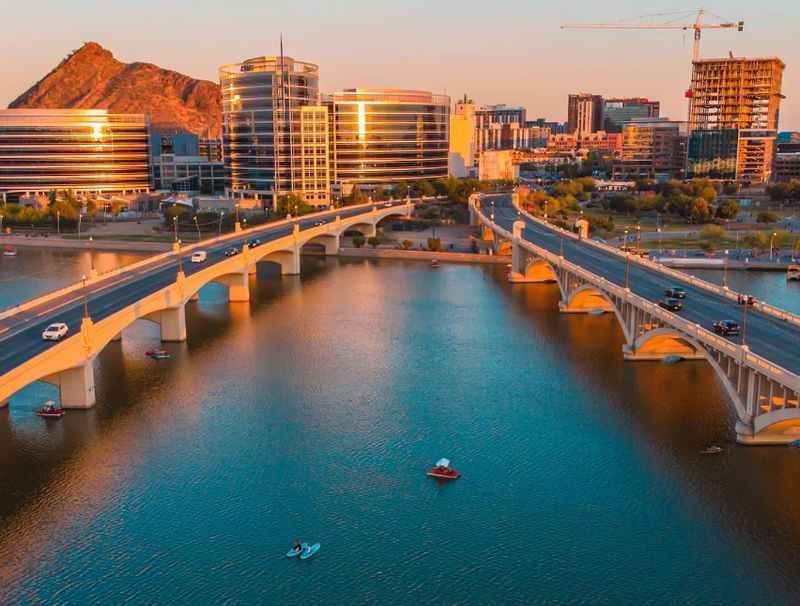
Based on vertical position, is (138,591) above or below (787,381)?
below

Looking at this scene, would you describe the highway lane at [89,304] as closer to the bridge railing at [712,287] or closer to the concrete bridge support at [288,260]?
the concrete bridge support at [288,260]

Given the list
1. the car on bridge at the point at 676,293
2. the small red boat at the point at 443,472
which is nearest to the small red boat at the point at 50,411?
the small red boat at the point at 443,472

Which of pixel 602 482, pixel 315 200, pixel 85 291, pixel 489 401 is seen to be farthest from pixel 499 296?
pixel 315 200

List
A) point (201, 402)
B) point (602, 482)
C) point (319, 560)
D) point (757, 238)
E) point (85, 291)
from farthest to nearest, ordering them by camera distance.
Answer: point (757, 238) < point (85, 291) < point (201, 402) < point (602, 482) < point (319, 560)

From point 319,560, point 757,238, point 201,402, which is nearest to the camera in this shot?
point 319,560

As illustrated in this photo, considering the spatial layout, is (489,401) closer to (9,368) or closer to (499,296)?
(9,368)

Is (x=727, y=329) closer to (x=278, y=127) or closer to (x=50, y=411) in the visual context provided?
(x=50, y=411)

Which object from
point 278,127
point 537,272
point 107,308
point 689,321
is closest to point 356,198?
point 278,127

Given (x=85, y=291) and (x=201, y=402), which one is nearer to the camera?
(x=201, y=402)

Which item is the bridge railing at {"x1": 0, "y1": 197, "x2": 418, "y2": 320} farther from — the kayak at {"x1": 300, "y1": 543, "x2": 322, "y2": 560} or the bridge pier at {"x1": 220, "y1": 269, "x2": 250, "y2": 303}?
the kayak at {"x1": 300, "y1": 543, "x2": 322, "y2": 560}
